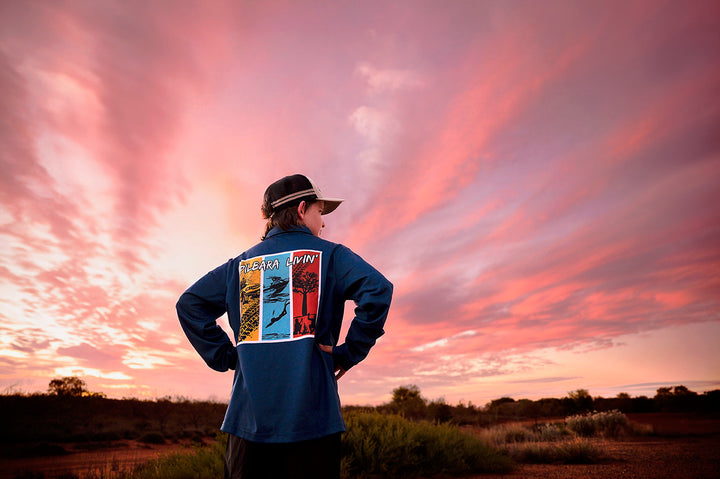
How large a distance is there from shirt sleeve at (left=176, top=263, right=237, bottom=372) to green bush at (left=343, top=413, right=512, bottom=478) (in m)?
4.69

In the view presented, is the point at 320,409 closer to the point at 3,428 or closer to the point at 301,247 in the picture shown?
the point at 301,247

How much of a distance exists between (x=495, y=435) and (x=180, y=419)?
15.8 metres

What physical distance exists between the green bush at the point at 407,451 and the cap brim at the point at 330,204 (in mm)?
4977

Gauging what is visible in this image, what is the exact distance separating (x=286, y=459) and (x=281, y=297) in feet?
2.57

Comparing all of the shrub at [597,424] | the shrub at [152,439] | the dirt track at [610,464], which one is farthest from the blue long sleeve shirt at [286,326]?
the shrub at [152,439]

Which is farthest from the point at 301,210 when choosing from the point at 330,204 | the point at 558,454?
the point at 558,454

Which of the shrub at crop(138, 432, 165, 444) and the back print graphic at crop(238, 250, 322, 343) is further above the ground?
the back print graphic at crop(238, 250, 322, 343)

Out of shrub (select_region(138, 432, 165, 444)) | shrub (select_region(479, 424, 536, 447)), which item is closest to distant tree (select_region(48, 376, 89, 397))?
shrub (select_region(138, 432, 165, 444))

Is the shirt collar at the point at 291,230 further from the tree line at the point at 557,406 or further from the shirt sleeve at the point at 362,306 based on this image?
the tree line at the point at 557,406

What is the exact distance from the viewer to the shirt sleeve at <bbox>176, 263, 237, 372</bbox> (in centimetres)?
262

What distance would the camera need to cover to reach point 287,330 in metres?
2.21

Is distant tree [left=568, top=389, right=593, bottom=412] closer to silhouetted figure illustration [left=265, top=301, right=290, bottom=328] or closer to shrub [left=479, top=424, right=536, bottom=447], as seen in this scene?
shrub [left=479, top=424, right=536, bottom=447]

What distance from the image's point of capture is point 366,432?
7250 millimetres

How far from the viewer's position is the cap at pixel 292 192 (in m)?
2.60
